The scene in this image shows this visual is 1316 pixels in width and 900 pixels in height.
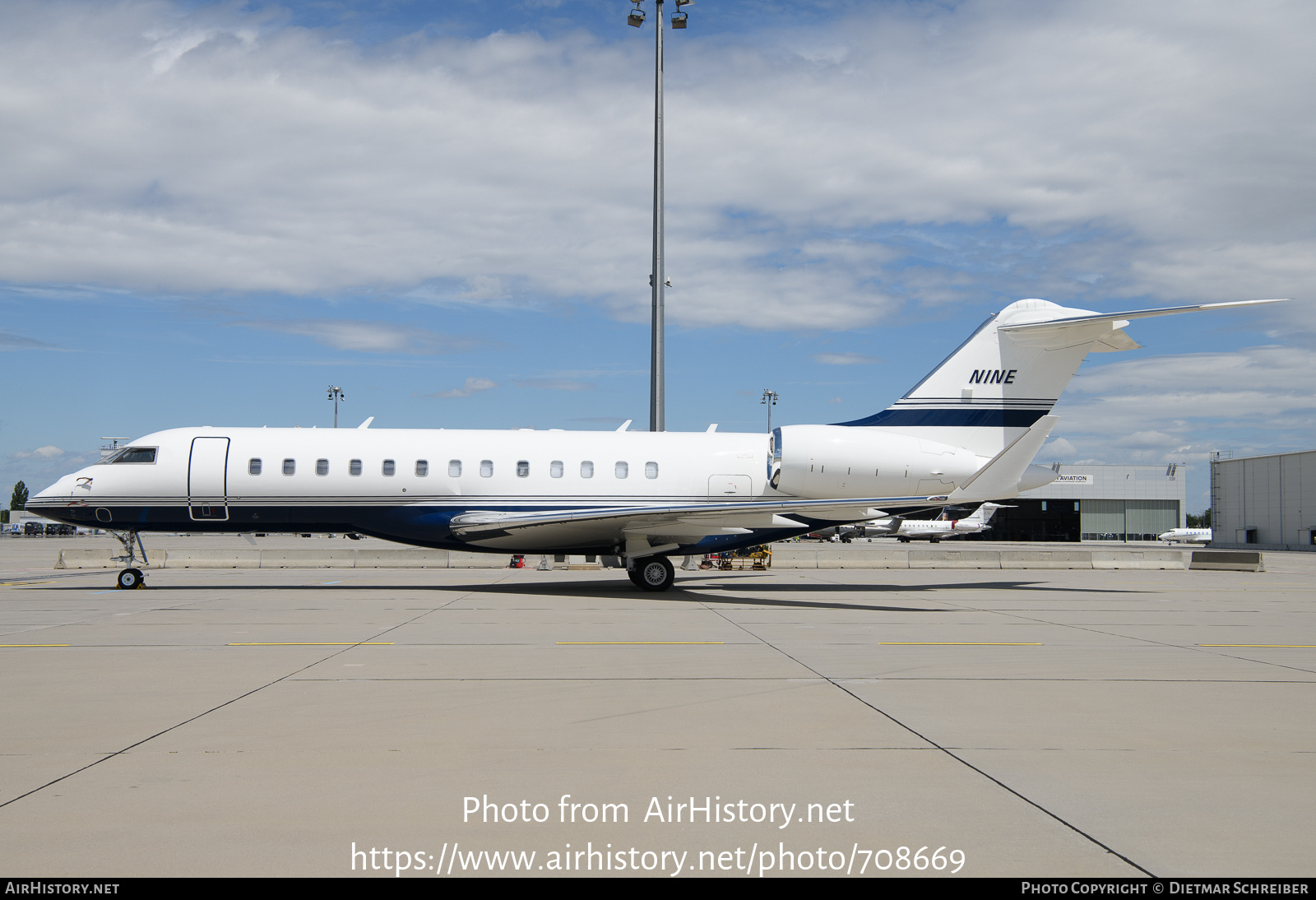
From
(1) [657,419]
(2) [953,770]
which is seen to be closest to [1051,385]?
(1) [657,419]

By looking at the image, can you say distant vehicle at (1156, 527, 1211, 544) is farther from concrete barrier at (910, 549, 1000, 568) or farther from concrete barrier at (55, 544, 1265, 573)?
concrete barrier at (910, 549, 1000, 568)

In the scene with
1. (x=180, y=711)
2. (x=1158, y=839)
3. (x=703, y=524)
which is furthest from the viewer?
(x=703, y=524)

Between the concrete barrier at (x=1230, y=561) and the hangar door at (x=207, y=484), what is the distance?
31.7 metres

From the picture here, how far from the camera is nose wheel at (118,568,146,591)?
1964 cm

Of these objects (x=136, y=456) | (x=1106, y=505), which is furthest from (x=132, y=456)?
(x=1106, y=505)

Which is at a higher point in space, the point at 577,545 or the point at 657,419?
the point at 657,419

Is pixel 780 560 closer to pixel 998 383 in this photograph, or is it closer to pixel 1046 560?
pixel 1046 560

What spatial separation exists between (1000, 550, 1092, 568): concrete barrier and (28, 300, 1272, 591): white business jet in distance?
13.8m

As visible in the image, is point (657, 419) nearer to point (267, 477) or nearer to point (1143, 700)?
point (267, 477)

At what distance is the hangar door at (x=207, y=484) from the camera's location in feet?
64.4

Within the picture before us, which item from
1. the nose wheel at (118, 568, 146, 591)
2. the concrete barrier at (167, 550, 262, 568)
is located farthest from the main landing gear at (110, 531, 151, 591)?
the concrete barrier at (167, 550, 262, 568)

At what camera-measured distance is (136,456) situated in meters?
19.8
